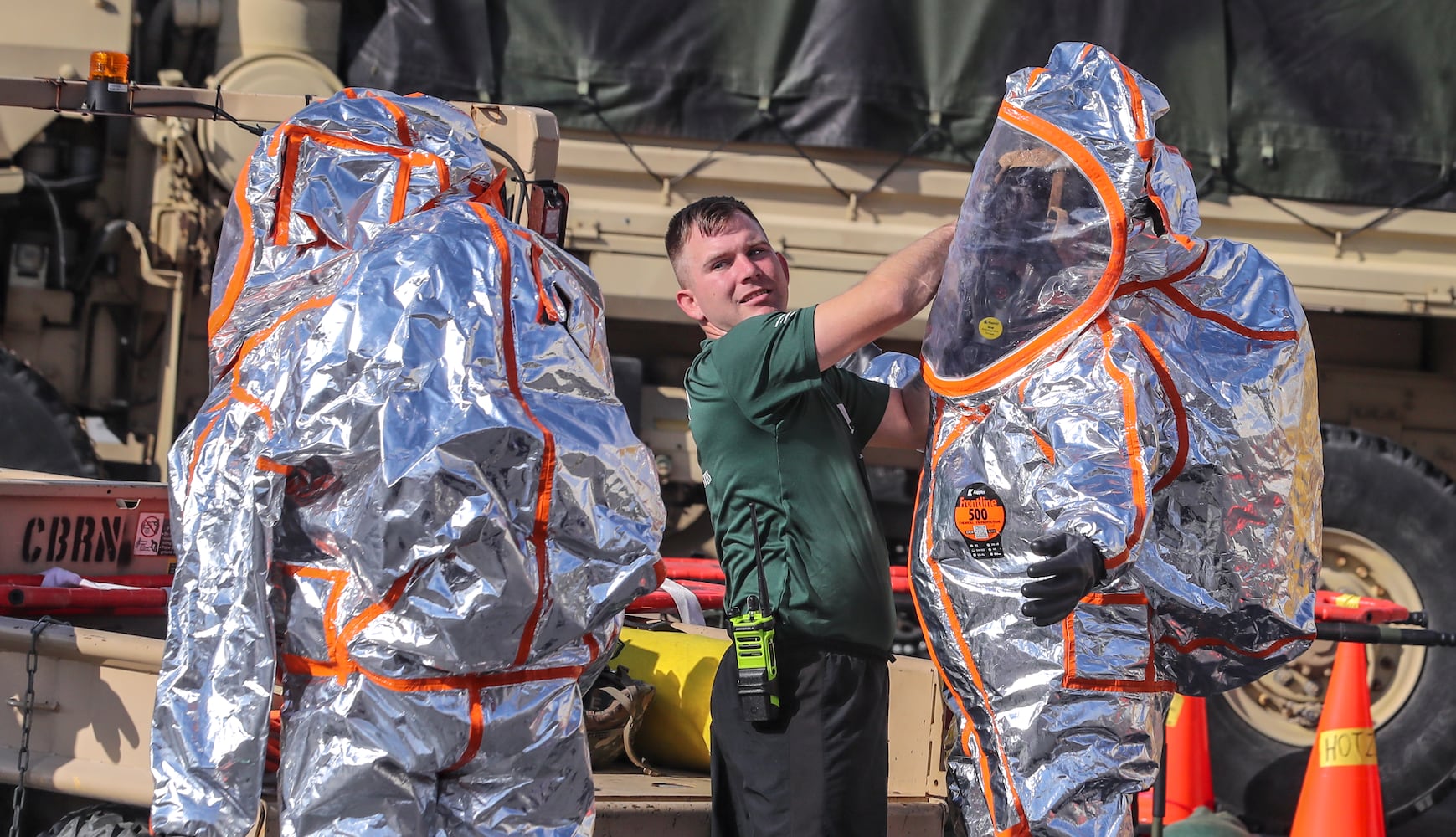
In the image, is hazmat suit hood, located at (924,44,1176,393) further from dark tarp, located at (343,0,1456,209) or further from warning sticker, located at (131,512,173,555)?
dark tarp, located at (343,0,1456,209)

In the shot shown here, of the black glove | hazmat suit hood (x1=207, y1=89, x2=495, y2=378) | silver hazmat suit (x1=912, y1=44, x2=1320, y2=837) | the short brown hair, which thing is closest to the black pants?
silver hazmat suit (x1=912, y1=44, x2=1320, y2=837)

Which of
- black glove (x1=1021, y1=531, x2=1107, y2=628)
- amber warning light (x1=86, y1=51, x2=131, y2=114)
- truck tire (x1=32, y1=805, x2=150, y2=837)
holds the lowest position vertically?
truck tire (x1=32, y1=805, x2=150, y2=837)

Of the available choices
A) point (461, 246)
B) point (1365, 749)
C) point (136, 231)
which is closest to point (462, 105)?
point (461, 246)

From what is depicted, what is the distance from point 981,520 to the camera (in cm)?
279

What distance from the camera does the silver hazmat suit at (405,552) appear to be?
234 centimetres

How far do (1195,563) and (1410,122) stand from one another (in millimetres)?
4211

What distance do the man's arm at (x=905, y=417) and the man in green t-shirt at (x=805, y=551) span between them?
20cm

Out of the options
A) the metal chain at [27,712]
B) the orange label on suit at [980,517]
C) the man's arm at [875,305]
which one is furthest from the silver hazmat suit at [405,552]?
the metal chain at [27,712]

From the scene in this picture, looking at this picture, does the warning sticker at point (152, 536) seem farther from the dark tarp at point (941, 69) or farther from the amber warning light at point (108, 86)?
the dark tarp at point (941, 69)

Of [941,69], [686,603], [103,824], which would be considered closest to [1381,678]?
[941,69]

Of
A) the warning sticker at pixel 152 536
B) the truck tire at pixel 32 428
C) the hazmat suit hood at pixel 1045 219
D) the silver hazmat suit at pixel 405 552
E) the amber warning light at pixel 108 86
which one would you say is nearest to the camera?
the silver hazmat suit at pixel 405 552

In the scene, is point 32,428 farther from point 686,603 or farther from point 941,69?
point 941,69

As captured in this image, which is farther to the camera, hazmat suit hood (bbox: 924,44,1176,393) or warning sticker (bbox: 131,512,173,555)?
warning sticker (bbox: 131,512,173,555)

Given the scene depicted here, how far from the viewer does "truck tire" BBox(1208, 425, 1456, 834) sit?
21.0ft
